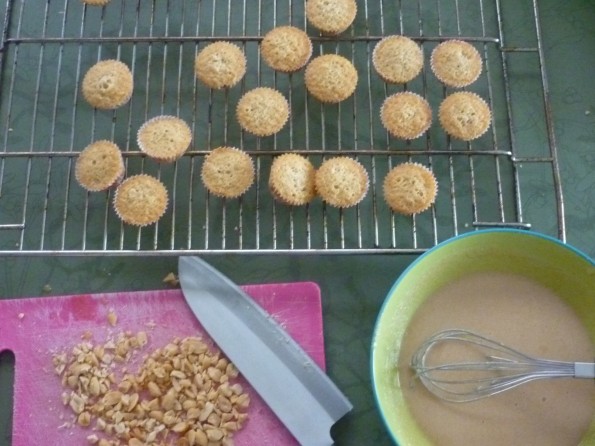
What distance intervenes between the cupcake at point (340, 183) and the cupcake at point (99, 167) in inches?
15.6

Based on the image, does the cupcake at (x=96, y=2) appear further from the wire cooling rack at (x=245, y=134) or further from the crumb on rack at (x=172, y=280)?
the crumb on rack at (x=172, y=280)

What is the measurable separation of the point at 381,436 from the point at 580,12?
101 centimetres

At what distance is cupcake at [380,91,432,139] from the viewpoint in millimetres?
1291

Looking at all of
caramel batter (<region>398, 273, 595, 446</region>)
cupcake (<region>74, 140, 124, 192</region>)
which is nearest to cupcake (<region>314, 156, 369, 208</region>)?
caramel batter (<region>398, 273, 595, 446</region>)

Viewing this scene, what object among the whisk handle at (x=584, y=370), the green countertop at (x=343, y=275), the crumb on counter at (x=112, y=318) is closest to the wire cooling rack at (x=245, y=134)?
the green countertop at (x=343, y=275)

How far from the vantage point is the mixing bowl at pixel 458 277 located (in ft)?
3.54

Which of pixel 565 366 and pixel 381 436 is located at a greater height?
pixel 565 366

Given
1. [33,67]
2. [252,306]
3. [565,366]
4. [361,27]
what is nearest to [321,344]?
[252,306]

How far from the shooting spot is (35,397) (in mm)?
1254

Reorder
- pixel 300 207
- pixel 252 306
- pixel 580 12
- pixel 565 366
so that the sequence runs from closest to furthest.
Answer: pixel 565 366 → pixel 252 306 → pixel 300 207 → pixel 580 12

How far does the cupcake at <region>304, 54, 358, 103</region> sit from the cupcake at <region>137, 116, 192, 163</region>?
0.90 ft

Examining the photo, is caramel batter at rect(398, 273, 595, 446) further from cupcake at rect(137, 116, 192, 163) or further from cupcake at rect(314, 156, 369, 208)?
cupcake at rect(137, 116, 192, 163)

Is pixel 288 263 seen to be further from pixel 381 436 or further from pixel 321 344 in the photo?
pixel 381 436

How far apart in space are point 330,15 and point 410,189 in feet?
1.31
